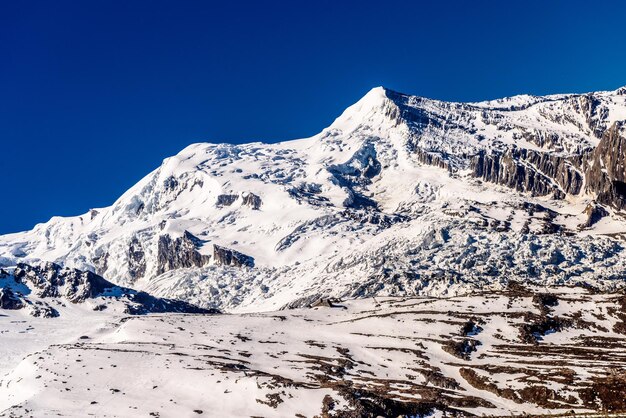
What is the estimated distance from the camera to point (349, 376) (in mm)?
114688

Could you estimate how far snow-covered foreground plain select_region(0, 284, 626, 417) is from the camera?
306 ft

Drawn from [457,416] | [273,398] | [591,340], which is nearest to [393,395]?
[457,416]

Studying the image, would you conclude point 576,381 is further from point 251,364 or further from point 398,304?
point 398,304

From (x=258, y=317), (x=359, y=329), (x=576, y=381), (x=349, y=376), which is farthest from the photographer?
(x=258, y=317)

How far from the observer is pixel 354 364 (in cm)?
12538

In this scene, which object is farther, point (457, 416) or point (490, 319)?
point (490, 319)

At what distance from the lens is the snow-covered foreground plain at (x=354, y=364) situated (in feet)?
A: 306

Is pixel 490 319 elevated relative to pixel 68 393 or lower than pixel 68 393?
elevated

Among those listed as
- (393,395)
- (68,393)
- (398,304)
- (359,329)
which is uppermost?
(398,304)

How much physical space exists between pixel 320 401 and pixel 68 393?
39415 mm

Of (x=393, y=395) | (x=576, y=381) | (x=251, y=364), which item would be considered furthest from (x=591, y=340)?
(x=251, y=364)

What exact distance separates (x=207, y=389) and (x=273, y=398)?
12289mm

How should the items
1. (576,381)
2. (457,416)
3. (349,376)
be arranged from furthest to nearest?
1. (349,376)
2. (576,381)
3. (457,416)

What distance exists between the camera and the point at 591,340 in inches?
5733
